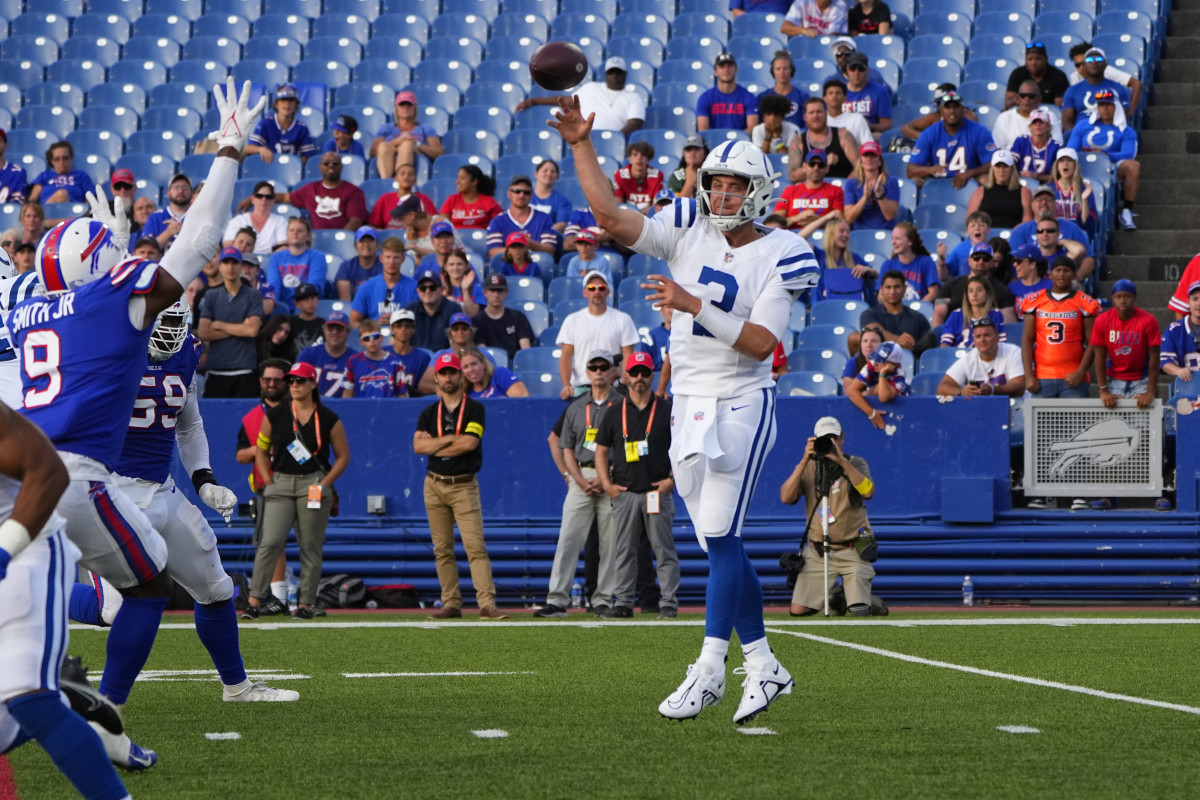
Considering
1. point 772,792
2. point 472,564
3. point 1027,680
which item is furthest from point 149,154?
A: point 772,792

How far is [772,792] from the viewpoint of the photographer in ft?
13.7

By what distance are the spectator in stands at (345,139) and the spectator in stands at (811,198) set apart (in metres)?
4.47

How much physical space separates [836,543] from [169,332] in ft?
21.0

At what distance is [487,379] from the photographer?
485 inches

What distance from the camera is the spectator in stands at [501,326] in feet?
42.4

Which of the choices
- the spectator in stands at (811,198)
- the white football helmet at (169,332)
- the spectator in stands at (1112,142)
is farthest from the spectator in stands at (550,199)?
the white football helmet at (169,332)

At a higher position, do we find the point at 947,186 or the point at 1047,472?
the point at 947,186

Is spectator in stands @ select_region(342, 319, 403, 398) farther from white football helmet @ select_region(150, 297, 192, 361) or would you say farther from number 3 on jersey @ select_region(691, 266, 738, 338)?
number 3 on jersey @ select_region(691, 266, 738, 338)

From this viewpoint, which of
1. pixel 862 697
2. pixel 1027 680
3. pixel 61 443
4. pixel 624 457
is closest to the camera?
pixel 61 443

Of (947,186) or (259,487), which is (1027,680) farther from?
(947,186)

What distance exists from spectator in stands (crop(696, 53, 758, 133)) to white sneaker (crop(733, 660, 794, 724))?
10.3 m

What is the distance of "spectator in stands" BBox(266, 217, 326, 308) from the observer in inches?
530

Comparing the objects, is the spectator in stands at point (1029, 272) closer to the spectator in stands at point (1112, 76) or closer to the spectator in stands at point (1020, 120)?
the spectator in stands at point (1020, 120)

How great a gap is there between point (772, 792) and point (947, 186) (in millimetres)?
10712
